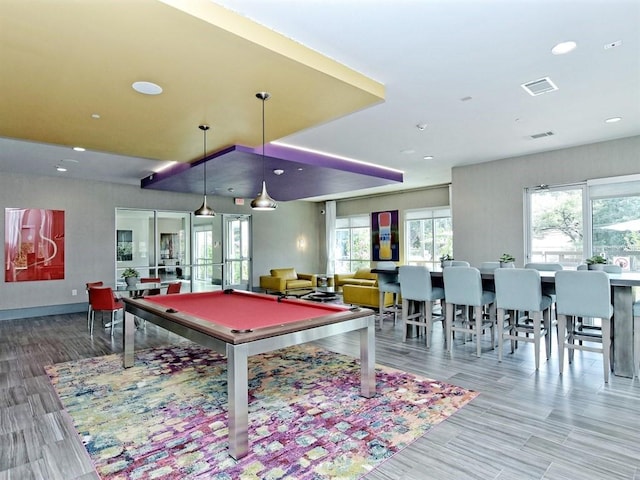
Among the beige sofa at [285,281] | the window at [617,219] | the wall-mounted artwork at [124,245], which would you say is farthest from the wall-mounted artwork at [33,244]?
→ the window at [617,219]

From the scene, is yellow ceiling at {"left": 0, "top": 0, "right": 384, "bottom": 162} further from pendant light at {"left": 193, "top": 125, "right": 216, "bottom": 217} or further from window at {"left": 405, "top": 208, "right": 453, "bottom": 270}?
window at {"left": 405, "top": 208, "right": 453, "bottom": 270}

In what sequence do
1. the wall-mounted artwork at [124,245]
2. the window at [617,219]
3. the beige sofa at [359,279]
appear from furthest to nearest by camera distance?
the beige sofa at [359,279] < the wall-mounted artwork at [124,245] < the window at [617,219]

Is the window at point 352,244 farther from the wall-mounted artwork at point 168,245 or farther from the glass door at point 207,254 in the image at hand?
the wall-mounted artwork at point 168,245

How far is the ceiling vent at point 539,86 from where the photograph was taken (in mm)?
3709

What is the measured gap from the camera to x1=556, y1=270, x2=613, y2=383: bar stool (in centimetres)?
362

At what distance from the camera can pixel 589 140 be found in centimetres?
578

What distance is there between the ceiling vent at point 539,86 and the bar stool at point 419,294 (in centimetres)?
245

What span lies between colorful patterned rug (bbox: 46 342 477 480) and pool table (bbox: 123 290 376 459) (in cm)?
24

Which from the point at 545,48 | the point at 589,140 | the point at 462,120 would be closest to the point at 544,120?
the point at 462,120

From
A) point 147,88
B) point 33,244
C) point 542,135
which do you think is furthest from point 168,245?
point 542,135

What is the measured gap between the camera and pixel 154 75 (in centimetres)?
313

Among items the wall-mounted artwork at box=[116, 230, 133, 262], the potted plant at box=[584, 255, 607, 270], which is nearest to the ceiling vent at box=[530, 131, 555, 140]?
the potted plant at box=[584, 255, 607, 270]

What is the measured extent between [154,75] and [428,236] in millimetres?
8672

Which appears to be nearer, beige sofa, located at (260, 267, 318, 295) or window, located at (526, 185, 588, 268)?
window, located at (526, 185, 588, 268)
